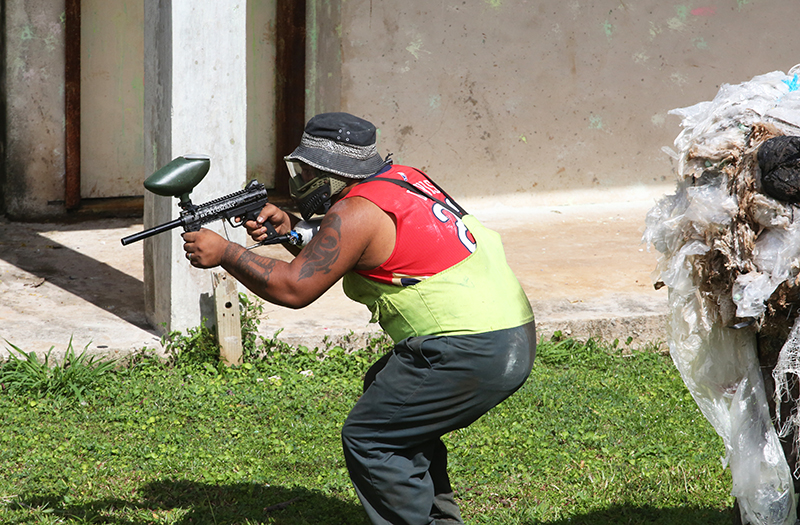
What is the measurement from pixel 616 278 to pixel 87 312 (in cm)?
377

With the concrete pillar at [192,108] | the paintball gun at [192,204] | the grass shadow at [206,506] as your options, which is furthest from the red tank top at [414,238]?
the concrete pillar at [192,108]

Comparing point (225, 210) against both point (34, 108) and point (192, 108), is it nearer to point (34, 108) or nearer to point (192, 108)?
point (192, 108)

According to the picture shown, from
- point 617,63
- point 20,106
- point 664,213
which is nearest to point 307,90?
point 20,106

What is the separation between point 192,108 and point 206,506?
229 cm

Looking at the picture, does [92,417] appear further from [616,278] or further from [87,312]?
[616,278]

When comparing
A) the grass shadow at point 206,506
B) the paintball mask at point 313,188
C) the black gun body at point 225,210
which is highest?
the paintball mask at point 313,188

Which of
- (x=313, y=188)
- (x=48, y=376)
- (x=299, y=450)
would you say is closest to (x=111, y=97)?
(x=48, y=376)

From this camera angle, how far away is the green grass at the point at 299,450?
3.86 metres

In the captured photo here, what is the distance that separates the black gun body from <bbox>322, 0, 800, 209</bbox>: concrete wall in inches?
193

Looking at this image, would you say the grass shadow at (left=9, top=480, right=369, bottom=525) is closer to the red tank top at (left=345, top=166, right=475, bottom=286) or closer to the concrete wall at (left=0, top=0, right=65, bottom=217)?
the red tank top at (left=345, top=166, right=475, bottom=286)

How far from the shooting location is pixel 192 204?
3.41 metres

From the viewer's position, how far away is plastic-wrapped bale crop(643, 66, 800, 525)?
2.61 m

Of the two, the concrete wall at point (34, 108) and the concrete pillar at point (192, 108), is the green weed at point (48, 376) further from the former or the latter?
the concrete wall at point (34, 108)

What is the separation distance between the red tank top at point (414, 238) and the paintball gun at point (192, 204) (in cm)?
44
